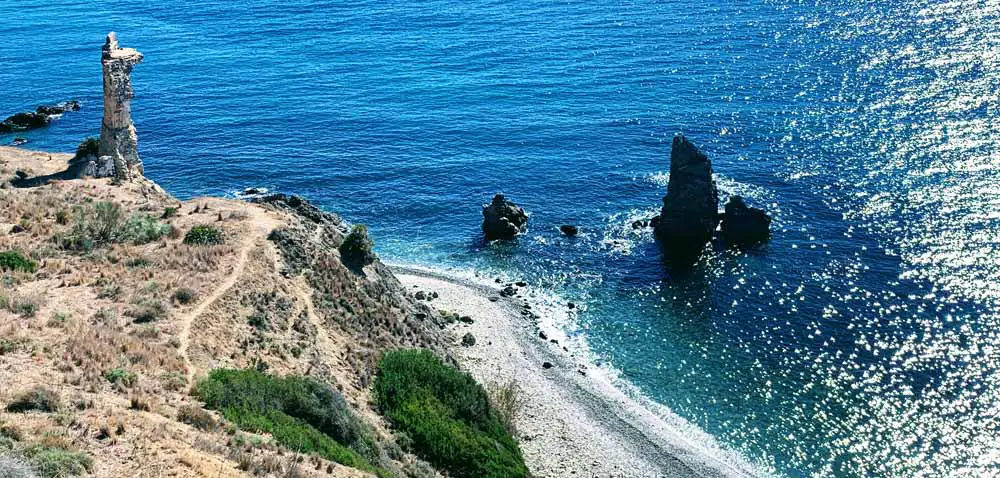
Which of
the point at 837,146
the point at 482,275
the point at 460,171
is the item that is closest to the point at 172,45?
the point at 460,171

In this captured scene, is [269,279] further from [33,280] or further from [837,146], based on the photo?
[837,146]

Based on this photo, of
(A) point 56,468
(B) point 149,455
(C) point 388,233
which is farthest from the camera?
(C) point 388,233

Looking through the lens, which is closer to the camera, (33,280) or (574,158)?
(33,280)

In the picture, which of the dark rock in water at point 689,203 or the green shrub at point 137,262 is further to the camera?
the dark rock in water at point 689,203

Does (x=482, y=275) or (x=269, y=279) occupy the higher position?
(x=269, y=279)

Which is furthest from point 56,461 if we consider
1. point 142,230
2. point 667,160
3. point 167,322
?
point 667,160

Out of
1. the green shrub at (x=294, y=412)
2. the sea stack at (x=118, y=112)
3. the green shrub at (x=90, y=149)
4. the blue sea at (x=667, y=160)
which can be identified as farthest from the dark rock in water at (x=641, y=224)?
the green shrub at (x=294, y=412)

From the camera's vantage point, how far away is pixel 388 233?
4464 inches

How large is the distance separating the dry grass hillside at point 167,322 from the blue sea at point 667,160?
26.2 meters

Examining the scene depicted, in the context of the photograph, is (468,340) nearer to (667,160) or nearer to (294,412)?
(294,412)

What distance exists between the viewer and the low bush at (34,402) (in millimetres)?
40219

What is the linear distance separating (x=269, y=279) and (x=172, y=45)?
448 feet

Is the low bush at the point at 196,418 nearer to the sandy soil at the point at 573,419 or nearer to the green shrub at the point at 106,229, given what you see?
the green shrub at the point at 106,229

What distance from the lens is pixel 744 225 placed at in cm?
10288
